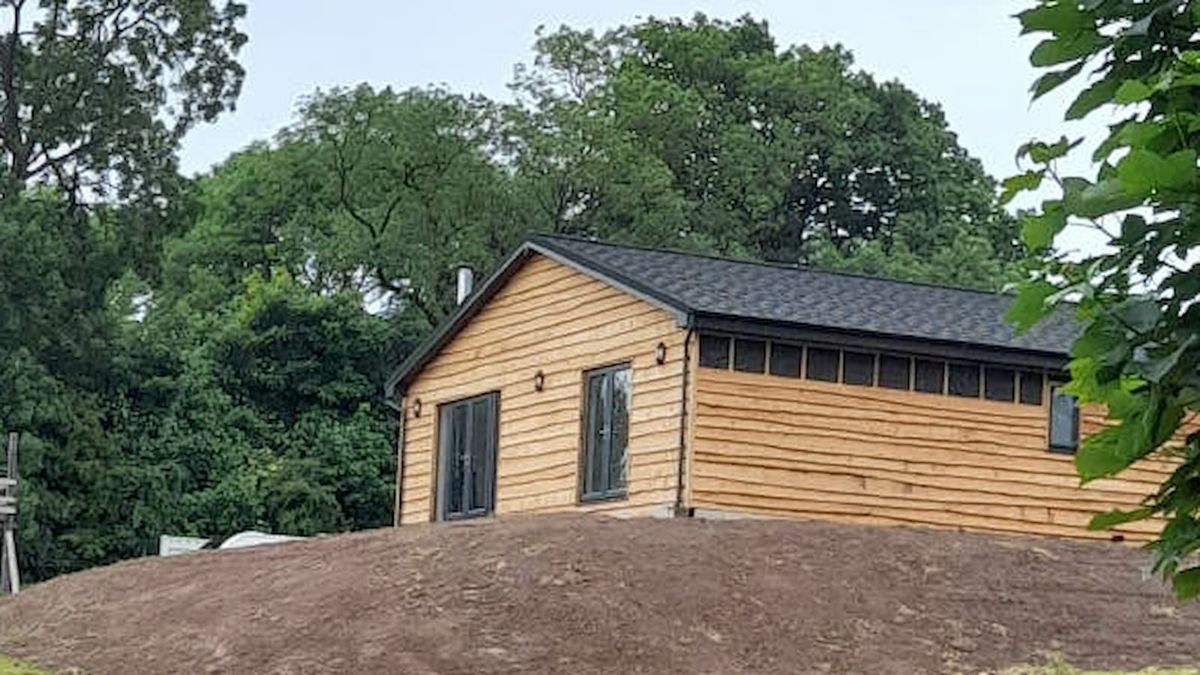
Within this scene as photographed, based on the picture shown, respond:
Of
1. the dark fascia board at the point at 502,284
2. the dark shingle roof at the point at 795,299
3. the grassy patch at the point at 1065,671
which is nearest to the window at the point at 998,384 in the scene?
the dark shingle roof at the point at 795,299

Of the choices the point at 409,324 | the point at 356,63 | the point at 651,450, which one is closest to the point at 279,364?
the point at 409,324

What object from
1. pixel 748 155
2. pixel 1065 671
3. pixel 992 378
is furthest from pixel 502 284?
pixel 748 155

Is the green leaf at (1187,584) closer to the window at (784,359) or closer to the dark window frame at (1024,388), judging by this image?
the window at (784,359)

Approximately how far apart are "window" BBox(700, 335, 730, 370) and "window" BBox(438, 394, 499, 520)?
365 cm

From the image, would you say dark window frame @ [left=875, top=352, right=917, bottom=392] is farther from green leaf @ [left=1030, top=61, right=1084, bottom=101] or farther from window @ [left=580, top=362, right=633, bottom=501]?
green leaf @ [left=1030, top=61, right=1084, bottom=101]

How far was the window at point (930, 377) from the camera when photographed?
55.3 feet

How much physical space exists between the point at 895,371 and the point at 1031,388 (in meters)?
1.33

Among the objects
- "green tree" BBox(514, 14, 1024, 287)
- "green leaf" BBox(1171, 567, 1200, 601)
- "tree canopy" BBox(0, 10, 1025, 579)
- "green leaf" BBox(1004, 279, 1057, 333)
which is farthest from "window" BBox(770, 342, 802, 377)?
"green tree" BBox(514, 14, 1024, 287)

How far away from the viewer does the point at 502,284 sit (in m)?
19.6

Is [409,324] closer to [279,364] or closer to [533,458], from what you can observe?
[279,364]

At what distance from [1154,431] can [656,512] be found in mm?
14051

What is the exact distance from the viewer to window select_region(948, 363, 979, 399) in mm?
16953

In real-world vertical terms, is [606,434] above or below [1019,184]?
below

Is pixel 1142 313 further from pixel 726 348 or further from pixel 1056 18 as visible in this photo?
pixel 726 348
